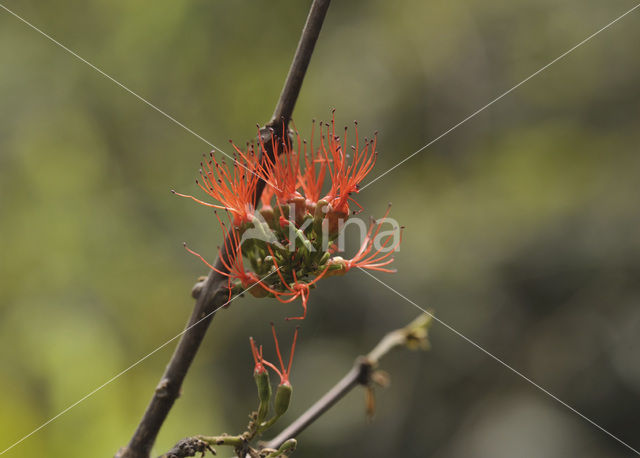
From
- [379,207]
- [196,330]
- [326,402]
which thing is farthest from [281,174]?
[379,207]

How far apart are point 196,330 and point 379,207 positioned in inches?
134

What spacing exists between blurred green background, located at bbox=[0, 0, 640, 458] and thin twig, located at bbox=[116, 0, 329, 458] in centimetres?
165

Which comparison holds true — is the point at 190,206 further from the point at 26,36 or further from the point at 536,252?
the point at 536,252

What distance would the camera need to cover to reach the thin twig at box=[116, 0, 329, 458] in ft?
3.96

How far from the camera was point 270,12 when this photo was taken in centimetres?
508

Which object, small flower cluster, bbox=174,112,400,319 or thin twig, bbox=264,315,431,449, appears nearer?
small flower cluster, bbox=174,112,400,319

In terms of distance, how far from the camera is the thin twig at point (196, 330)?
121cm

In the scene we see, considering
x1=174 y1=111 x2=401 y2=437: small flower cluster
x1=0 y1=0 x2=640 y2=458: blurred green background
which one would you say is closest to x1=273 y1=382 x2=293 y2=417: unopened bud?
x1=174 y1=111 x2=401 y2=437: small flower cluster

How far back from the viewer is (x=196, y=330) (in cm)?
125

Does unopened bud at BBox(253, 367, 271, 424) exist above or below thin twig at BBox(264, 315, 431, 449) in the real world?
below

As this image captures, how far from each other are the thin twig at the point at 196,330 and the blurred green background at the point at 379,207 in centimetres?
165

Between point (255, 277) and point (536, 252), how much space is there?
10.6 feet

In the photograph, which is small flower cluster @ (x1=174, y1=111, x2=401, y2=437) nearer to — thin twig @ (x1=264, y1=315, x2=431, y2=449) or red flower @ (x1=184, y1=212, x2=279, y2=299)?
red flower @ (x1=184, y1=212, x2=279, y2=299)

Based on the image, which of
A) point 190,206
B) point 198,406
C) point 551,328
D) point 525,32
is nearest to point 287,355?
point 198,406
